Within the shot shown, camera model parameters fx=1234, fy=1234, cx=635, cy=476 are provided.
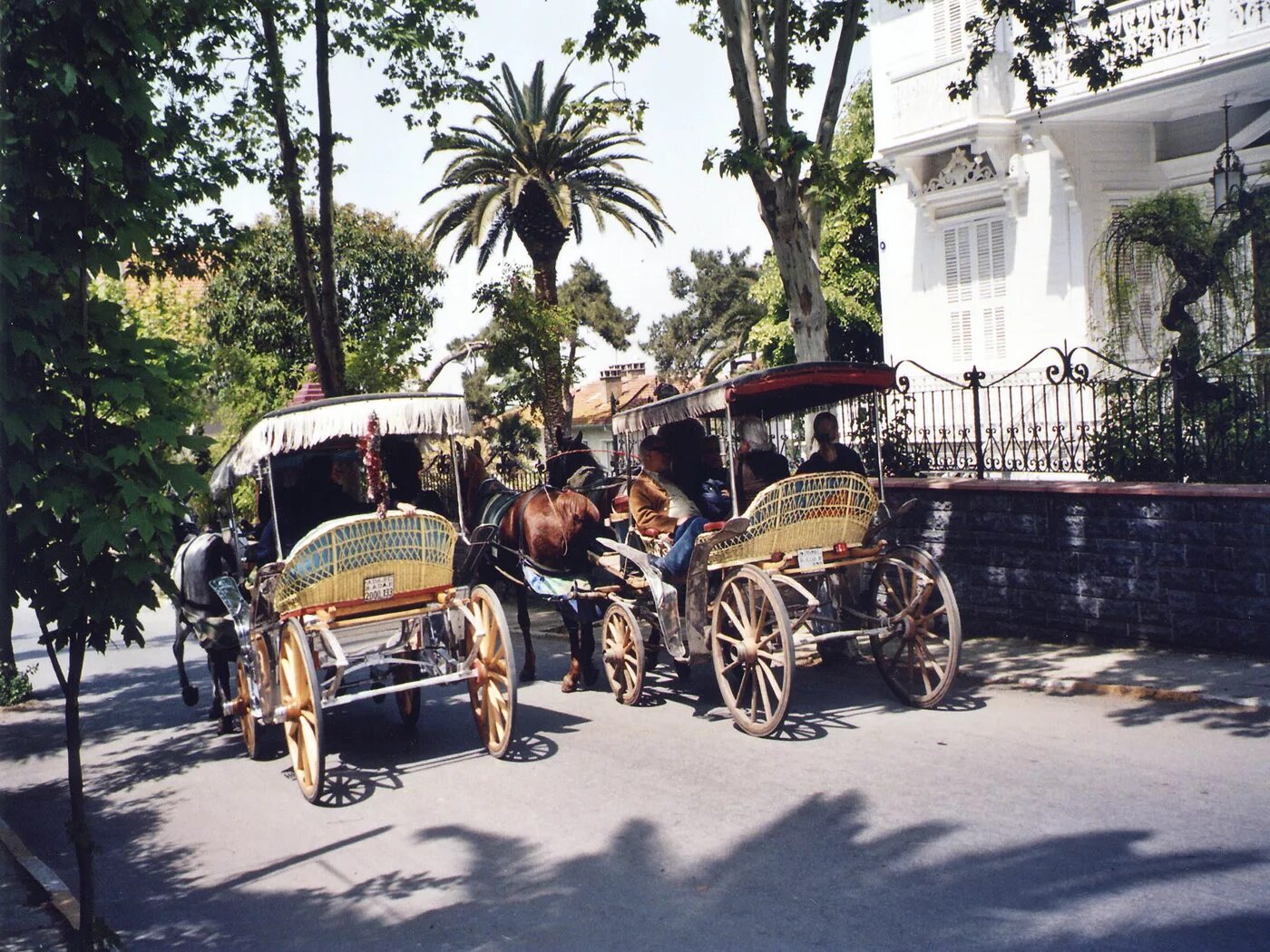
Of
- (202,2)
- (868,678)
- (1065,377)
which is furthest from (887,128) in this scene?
(202,2)

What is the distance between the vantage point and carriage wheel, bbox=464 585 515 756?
26.7 ft

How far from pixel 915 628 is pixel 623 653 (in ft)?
8.00

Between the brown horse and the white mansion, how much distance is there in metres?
8.23

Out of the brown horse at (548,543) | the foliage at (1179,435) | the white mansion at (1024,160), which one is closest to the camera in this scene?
the foliage at (1179,435)

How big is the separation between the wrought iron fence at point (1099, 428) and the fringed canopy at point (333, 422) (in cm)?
364

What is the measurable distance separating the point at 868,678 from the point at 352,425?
4.65 meters

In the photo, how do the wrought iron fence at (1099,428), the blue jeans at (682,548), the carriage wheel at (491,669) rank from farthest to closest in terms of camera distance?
the wrought iron fence at (1099,428)
the blue jeans at (682,548)
the carriage wheel at (491,669)

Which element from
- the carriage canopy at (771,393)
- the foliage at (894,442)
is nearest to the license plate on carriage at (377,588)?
the carriage canopy at (771,393)

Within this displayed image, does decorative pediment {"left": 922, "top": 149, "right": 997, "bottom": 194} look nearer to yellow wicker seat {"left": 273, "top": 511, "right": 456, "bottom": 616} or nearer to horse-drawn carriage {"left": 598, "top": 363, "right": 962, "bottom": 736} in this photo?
horse-drawn carriage {"left": 598, "top": 363, "right": 962, "bottom": 736}

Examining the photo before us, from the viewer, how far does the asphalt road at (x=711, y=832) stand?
518cm

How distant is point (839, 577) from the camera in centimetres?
952

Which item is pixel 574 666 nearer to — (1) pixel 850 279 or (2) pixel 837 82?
(2) pixel 837 82

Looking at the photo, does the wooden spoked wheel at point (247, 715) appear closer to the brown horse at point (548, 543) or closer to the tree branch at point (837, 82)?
the brown horse at point (548, 543)

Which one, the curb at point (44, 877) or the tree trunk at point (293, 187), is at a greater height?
the tree trunk at point (293, 187)
